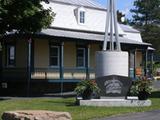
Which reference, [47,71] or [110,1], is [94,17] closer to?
[47,71]

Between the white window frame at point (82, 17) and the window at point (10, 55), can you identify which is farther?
the white window frame at point (82, 17)

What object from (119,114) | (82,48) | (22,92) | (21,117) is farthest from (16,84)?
(21,117)

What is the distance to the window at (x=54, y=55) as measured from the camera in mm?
36688

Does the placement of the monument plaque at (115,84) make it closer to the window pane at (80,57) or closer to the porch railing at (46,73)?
the porch railing at (46,73)

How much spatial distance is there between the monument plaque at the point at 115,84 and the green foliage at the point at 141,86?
0.28 metres

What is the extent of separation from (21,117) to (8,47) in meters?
22.7

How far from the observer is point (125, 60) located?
2733cm

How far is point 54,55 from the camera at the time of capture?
36.8m

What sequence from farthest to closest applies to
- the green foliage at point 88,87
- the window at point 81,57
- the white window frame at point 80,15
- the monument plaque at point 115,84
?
the white window frame at point 80,15
the window at point 81,57
the monument plaque at point 115,84
the green foliage at point 88,87

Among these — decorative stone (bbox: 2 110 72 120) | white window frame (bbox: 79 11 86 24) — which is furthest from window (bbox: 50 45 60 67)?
decorative stone (bbox: 2 110 72 120)

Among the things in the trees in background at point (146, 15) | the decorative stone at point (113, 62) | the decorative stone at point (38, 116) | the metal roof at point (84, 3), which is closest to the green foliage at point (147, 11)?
the trees in background at point (146, 15)

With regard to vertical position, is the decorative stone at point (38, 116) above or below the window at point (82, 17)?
below

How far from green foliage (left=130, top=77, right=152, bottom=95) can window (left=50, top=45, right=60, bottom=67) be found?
14.2 metres

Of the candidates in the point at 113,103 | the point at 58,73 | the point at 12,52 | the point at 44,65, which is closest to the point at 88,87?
the point at 113,103
